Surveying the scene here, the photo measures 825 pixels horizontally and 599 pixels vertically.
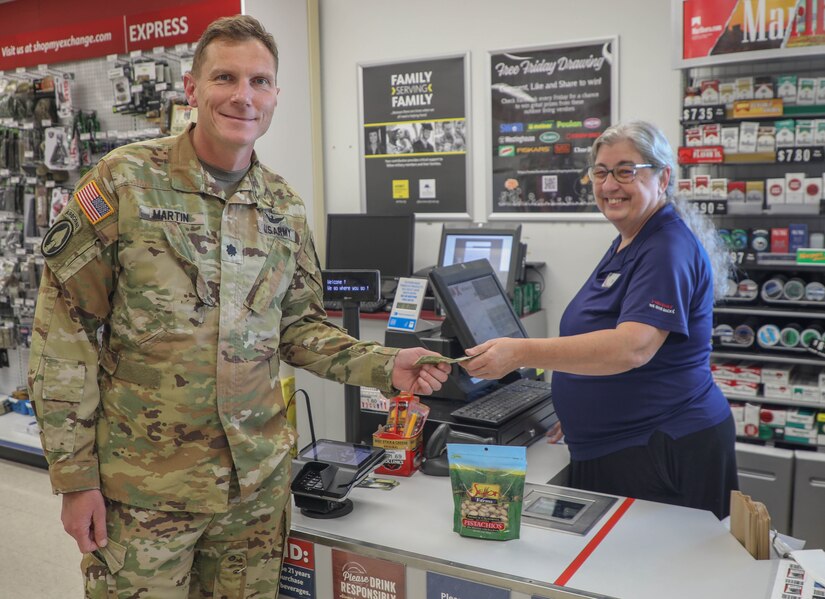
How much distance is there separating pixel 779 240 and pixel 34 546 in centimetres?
398

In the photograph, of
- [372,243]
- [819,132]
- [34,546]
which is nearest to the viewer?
[819,132]

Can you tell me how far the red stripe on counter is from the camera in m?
1.58

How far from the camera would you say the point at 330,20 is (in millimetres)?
5043

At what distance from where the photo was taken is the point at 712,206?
357cm

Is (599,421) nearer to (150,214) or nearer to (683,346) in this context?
(683,346)

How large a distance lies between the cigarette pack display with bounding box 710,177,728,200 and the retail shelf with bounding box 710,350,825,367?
742mm

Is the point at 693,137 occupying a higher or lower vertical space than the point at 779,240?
higher

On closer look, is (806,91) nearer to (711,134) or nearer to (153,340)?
(711,134)

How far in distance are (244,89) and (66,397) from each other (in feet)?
2.48

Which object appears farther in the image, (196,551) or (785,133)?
(785,133)

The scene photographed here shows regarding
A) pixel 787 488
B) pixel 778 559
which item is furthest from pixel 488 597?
pixel 787 488

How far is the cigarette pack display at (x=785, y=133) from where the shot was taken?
11.2 ft

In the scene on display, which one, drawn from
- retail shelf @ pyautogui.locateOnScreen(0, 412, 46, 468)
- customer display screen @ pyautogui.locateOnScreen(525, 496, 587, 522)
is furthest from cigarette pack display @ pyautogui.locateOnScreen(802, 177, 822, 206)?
retail shelf @ pyautogui.locateOnScreen(0, 412, 46, 468)

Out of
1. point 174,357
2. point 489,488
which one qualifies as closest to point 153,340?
point 174,357
